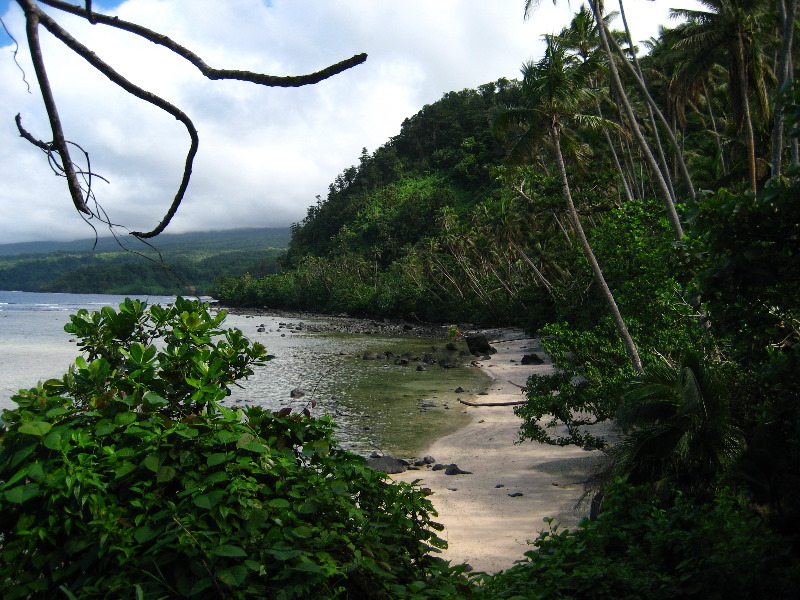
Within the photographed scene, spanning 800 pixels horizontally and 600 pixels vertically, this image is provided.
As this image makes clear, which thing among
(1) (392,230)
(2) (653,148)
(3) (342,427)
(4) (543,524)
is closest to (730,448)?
(4) (543,524)

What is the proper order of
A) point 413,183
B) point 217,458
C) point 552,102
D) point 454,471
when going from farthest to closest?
point 413,183 → point 552,102 → point 454,471 → point 217,458

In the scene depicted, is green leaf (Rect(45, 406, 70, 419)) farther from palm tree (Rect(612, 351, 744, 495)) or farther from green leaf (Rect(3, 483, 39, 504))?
palm tree (Rect(612, 351, 744, 495))

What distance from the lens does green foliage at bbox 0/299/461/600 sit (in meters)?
3.09

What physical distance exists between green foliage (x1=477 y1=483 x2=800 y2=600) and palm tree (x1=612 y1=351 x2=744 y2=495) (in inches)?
69.0

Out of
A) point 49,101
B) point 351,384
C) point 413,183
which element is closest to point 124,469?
point 49,101

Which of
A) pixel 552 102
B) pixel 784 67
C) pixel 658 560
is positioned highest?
pixel 784 67

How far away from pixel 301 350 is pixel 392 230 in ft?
148

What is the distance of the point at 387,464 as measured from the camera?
13008 mm

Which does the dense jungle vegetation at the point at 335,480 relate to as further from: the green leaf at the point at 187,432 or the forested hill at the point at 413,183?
the forested hill at the point at 413,183

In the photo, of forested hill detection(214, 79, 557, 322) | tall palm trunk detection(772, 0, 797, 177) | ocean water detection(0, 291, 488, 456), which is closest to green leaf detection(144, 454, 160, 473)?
ocean water detection(0, 291, 488, 456)

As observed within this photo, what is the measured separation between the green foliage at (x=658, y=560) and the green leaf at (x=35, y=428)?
8.57 ft

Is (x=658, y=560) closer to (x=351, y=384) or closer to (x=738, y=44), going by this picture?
(x=738, y=44)

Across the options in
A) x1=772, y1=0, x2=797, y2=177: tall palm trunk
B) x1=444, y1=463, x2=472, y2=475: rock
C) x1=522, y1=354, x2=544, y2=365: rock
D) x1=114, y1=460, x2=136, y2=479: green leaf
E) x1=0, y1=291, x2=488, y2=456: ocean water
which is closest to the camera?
x1=114, y1=460, x2=136, y2=479: green leaf

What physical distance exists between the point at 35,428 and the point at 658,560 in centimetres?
365
